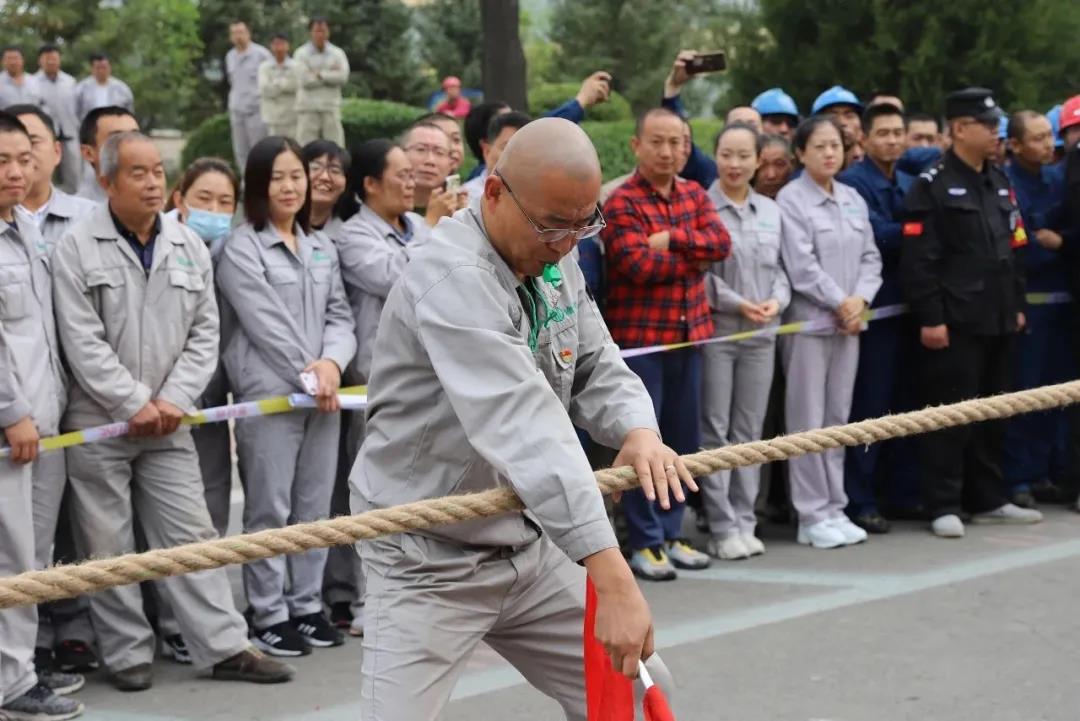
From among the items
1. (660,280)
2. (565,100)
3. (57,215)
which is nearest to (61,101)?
(565,100)

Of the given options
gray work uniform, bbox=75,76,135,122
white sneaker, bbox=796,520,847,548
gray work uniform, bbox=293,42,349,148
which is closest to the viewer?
white sneaker, bbox=796,520,847,548

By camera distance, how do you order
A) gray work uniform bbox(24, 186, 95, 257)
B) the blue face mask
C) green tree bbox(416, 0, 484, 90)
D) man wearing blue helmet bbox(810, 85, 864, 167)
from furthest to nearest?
1. green tree bbox(416, 0, 484, 90)
2. man wearing blue helmet bbox(810, 85, 864, 167)
3. the blue face mask
4. gray work uniform bbox(24, 186, 95, 257)

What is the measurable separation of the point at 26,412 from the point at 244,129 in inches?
633

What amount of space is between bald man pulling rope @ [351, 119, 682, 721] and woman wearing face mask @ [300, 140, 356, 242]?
3490 millimetres

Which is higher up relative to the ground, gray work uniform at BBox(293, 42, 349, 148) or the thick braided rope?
gray work uniform at BBox(293, 42, 349, 148)

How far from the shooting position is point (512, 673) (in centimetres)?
574

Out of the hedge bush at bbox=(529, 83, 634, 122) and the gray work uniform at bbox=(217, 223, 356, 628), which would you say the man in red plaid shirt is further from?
the hedge bush at bbox=(529, 83, 634, 122)

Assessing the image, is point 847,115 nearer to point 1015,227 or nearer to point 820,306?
point 1015,227

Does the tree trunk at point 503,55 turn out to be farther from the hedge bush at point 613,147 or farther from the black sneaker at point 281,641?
the black sneaker at point 281,641

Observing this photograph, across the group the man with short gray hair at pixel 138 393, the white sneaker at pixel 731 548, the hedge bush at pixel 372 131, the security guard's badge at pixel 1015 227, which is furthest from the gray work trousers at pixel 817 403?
the hedge bush at pixel 372 131

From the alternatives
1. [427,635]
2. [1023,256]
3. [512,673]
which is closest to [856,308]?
[1023,256]

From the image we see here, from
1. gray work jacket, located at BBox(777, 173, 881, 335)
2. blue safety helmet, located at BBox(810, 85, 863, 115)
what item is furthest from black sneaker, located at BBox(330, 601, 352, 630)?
blue safety helmet, located at BBox(810, 85, 863, 115)

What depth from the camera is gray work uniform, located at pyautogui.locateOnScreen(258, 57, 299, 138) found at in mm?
20219

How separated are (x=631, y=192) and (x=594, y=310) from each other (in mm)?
3565
